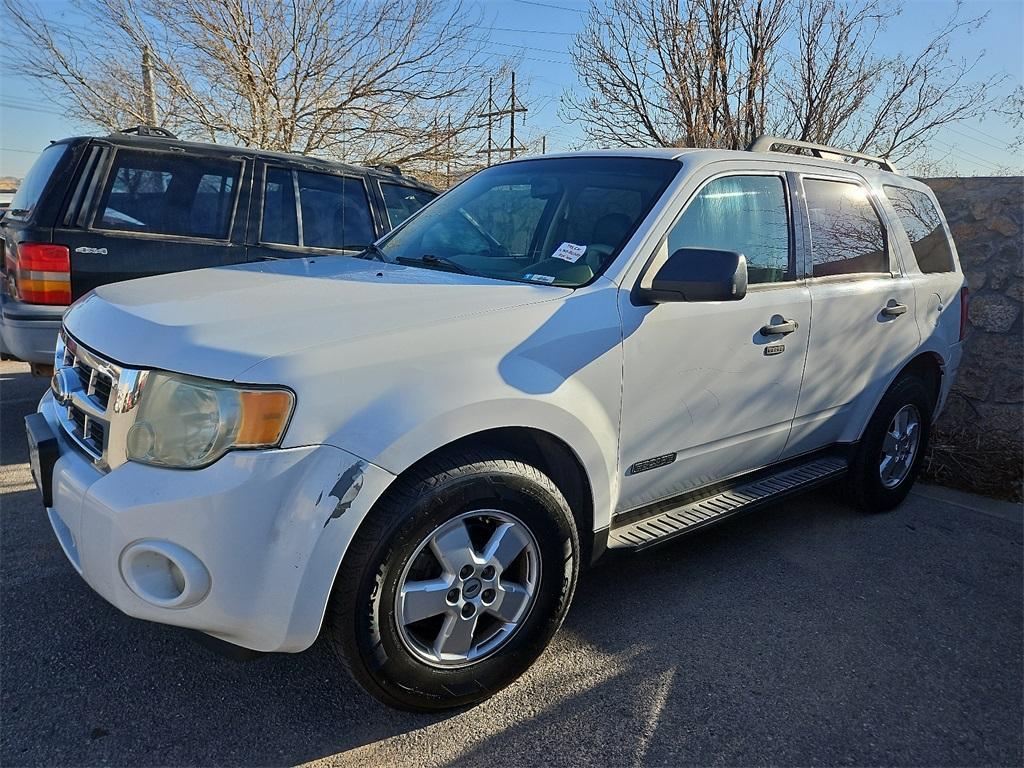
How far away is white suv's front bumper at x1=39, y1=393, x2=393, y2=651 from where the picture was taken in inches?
75.2

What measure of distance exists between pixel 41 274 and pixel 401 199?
294cm

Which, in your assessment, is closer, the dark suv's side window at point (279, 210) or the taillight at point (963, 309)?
the taillight at point (963, 309)

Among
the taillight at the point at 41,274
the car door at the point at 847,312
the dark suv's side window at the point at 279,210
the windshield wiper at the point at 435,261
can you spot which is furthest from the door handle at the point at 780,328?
the taillight at the point at 41,274

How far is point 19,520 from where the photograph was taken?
3633mm

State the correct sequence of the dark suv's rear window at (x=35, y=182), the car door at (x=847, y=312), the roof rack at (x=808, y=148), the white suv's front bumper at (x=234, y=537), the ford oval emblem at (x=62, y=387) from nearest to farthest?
the white suv's front bumper at (x=234, y=537) < the ford oval emblem at (x=62, y=387) < the car door at (x=847, y=312) < the roof rack at (x=808, y=148) < the dark suv's rear window at (x=35, y=182)

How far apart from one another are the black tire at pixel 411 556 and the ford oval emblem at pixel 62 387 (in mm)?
1161

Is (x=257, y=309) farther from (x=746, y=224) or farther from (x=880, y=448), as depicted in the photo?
(x=880, y=448)

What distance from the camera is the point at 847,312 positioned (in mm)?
3594

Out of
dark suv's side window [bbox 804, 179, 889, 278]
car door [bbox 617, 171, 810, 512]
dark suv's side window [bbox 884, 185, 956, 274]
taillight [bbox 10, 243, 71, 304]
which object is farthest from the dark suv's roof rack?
dark suv's side window [bbox 884, 185, 956, 274]

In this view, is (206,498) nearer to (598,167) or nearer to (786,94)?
(598,167)

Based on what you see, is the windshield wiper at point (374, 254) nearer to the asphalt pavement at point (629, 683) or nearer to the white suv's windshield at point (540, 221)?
the white suv's windshield at point (540, 221)

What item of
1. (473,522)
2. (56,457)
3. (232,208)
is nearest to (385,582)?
(473,522)

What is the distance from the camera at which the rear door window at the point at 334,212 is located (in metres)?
5.80

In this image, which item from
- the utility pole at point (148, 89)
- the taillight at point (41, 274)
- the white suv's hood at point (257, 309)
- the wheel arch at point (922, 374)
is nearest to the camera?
the white suv's hood at point (257, 309)
